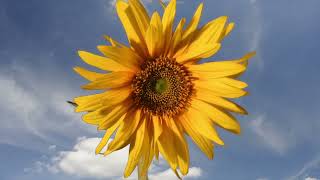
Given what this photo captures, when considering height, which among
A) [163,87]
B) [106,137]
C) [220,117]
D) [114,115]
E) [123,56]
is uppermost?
[123,56]

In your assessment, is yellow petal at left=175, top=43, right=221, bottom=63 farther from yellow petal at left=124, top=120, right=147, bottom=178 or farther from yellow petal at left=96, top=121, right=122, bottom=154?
yellow petal at left=96, top=121, right=122, bottom=154

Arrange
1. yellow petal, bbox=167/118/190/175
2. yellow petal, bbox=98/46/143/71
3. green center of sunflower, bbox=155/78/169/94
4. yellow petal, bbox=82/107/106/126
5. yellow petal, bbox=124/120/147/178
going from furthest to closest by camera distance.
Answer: green center of sunflower, bbox=155/78/169/94
yellow petal, bbox=167/118/190/175
yellow petal, bbox=124/120/147/178
yellow petal, bbox=82/107/106/126
yellow petal, bbox=98/46/143/71

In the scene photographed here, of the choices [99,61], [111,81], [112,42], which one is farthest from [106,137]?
[112,42]

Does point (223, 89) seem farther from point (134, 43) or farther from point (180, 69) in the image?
point (134, 43)

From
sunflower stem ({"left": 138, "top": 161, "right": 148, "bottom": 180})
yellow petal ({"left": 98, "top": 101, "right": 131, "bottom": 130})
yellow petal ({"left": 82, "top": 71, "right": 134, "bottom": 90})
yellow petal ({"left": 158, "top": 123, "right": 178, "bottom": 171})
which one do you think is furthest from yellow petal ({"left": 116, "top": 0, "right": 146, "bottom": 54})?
sunflower stem ({"left": 138, "top": 161, "right": 148, "bottom": 180})

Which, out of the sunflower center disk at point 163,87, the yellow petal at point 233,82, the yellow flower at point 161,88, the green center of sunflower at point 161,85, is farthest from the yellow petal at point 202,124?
the yellow petal at point 233,82

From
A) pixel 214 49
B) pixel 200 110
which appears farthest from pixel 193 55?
pixel 200 110

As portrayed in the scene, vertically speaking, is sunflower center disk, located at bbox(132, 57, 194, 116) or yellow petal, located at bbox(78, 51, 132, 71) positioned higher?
yellow petal, located at bbox(78, 51, 132, 71)

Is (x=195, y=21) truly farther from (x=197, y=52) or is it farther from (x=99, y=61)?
(x=99, y=61)
